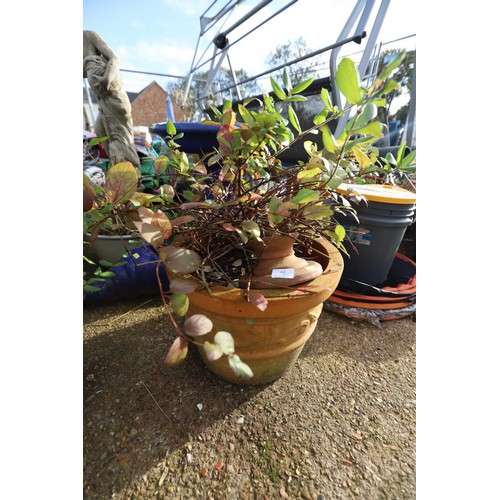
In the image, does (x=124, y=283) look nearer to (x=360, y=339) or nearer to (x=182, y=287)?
(x=182, y=287)

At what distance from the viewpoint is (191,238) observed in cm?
60

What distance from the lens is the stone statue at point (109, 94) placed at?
143 centimetres

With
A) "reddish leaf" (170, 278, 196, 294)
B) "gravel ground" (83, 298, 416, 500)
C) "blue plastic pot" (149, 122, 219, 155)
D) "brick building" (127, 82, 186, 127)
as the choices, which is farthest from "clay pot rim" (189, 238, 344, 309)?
"brick building" (127, 82, 186, 127)

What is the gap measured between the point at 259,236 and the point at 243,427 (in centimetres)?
48

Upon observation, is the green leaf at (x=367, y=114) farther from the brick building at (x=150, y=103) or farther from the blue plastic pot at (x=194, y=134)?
the brick building at (x=150, y=103)

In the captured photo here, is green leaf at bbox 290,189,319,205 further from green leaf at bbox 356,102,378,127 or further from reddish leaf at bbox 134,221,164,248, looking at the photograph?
reddish leaf at bbox 134,221,164,248

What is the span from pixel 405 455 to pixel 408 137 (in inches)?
91.2

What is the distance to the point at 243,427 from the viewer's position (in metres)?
0.64

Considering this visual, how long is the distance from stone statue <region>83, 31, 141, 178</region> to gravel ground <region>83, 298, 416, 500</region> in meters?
1.13

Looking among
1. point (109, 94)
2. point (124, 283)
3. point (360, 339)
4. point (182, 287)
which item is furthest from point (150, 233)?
point (109, 94)

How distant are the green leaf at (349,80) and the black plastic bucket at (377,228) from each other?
27.8 inches

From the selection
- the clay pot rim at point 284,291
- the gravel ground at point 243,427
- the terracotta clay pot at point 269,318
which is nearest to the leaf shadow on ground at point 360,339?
the gravel ground at point 243,427

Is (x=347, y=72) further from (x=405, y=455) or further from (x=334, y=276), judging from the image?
(x=405, y=455)

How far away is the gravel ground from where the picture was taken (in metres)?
0.54
